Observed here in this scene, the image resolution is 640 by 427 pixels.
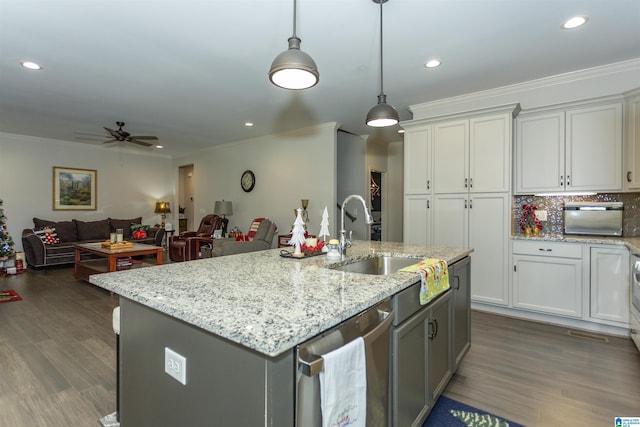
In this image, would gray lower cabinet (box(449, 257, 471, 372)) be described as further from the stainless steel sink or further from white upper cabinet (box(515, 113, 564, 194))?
white upper cabinet (box(515, 113, 564, 194))

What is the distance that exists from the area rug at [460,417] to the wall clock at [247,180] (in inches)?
215

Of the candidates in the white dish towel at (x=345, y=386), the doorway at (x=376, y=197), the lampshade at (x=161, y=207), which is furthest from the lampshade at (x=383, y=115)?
the lampshade at (x=161, y=207)

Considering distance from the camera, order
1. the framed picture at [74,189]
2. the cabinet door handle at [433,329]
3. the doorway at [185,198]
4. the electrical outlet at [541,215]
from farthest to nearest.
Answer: the doorway at [185,198]
the framed picture at [74,189]
the electrical outlet at [541,215]
the cabinet door handle at [433,329]

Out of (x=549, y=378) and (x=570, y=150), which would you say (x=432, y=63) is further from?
(x=549, y=378)

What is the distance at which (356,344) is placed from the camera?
105 centimetres

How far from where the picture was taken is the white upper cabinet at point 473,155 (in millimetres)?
3534

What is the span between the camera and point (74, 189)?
23.0ft

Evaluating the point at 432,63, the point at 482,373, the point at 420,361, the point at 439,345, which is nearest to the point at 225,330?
the point at 420,361

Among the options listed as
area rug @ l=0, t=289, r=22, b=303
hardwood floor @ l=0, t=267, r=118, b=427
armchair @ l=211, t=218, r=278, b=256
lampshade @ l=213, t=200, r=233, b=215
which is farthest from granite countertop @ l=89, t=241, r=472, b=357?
lampshade @ l=213, t=200, r=233, b=215

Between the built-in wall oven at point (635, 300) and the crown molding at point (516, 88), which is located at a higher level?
the crown molding at point (516, 88)

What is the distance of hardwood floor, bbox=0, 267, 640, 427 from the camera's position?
6.21ft

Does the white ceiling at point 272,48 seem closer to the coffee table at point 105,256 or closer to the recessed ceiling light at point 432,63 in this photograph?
the recessed ceiling light at point 432,63

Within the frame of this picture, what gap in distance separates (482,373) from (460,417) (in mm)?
614

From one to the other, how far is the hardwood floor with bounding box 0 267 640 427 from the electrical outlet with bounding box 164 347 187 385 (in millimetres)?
1176
